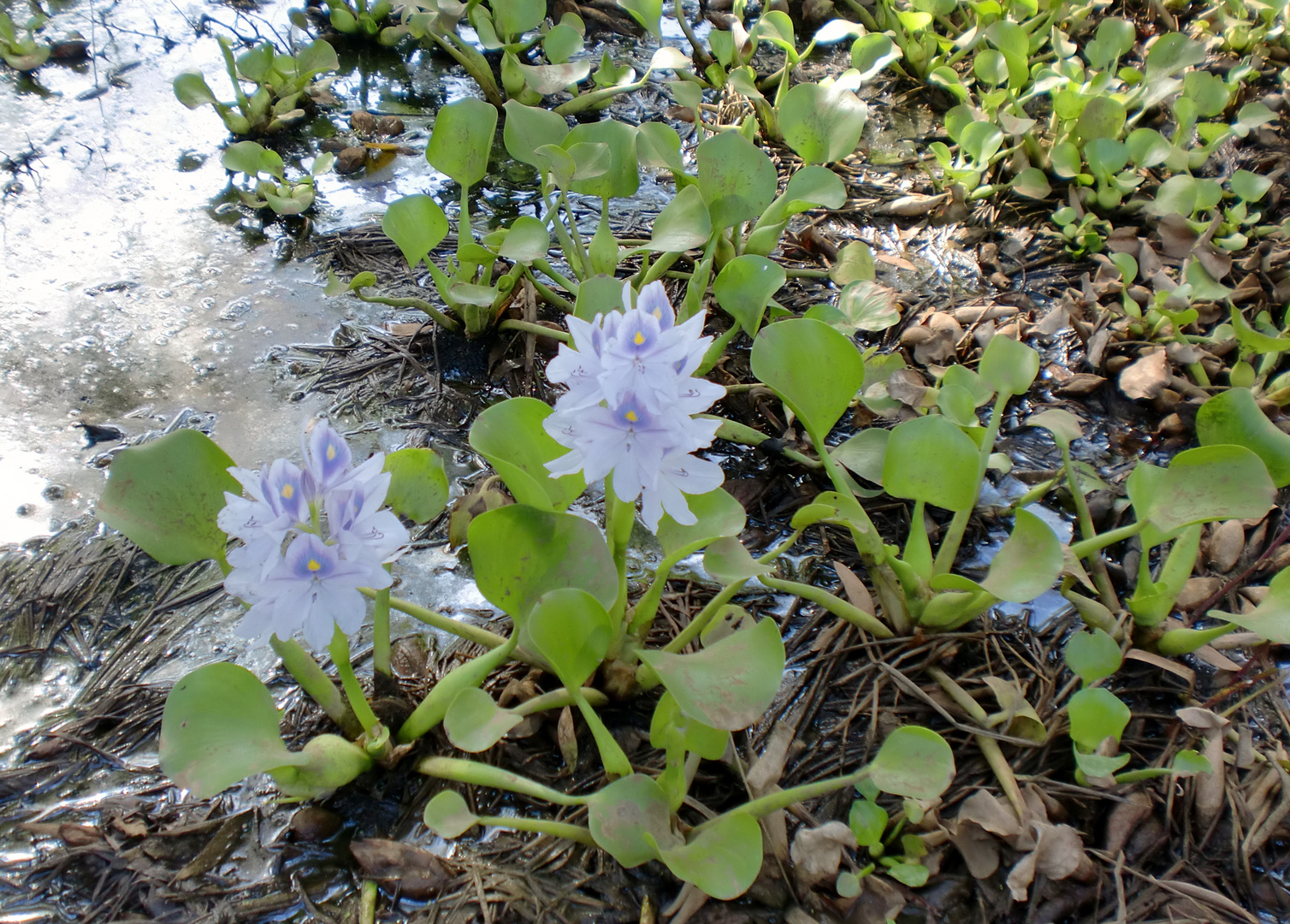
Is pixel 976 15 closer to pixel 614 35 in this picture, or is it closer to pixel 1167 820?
pixel 614 35

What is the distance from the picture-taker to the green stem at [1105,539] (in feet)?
4.84

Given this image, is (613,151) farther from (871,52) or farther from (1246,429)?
(1246,429)

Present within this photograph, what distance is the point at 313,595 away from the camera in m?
1.05

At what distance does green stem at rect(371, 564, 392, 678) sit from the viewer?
1337 millimetres

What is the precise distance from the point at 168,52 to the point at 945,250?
293cm

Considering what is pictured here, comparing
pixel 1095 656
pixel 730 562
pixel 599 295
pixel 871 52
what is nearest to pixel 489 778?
pixel 730 562

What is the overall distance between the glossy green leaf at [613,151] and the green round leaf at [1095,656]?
4.90 ft

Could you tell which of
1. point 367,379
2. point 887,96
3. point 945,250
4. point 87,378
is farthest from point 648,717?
point 887,96

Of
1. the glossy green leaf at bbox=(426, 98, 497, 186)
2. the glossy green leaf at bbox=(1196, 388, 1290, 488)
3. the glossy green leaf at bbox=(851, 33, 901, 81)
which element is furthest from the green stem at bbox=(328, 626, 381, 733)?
the glossy green leaf at bbox=(851, 33, 901, 81)

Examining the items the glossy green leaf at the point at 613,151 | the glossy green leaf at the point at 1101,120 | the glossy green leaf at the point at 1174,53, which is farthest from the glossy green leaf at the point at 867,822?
the glossy green leaf at the point at 1174,53

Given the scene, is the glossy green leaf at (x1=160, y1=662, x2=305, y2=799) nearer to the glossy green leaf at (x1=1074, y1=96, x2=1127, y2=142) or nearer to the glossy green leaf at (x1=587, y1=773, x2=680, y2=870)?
the glossy green leaf at (x1=587, y1=773, x2=680, y2=870)

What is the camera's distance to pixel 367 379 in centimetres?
210

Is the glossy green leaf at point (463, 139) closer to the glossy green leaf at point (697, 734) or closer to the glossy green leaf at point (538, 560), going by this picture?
the glossy green leaf at point (538, 560)

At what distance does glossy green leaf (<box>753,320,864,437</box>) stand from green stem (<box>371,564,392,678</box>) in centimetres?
79
